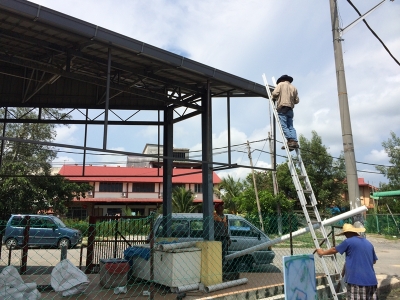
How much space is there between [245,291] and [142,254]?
241cm

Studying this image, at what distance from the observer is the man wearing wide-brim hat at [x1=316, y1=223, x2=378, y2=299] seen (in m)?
5.05

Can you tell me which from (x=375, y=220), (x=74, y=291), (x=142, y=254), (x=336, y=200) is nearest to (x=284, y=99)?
(x=142, y=254)

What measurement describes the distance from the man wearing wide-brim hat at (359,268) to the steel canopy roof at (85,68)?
4.22m

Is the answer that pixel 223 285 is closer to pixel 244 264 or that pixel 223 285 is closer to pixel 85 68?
pixel 244 264

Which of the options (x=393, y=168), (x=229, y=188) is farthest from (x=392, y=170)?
(x=229, y=188)

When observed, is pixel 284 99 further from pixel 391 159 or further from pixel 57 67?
pixel 391 159

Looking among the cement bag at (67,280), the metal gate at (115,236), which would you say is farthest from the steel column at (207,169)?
the cement bag at (67,280)

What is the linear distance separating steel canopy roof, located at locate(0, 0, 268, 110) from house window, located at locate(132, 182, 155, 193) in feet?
87.7

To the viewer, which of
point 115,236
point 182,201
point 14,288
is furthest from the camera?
point 182,201

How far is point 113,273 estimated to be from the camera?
6996 millimetres

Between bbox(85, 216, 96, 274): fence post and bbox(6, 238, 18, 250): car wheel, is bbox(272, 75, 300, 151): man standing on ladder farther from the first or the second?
bbox(6, 238, 18, 250): car wheel

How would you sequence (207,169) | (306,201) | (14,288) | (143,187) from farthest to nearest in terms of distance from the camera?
(143,187) < (207,169) < (306,201) < (14,288)

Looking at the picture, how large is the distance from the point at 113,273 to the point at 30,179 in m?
18.2

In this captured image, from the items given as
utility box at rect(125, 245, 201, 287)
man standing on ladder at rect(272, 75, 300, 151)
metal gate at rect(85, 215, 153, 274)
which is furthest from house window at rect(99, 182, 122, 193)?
man standing on ladder at rect(272, 75, 300, 151)
